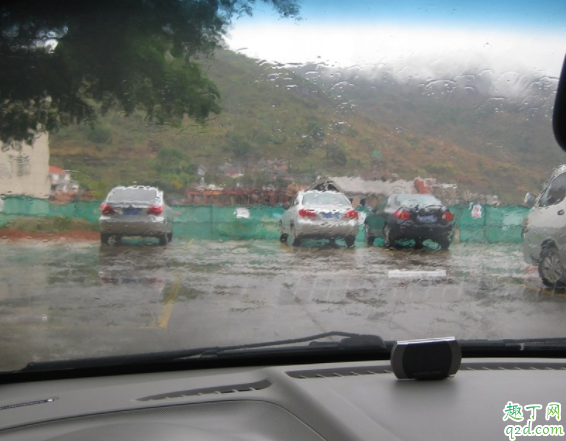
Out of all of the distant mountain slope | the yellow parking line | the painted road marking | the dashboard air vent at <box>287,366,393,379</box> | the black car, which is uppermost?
the distant mountain slope

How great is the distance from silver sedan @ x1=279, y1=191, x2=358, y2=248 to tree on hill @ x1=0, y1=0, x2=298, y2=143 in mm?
1326

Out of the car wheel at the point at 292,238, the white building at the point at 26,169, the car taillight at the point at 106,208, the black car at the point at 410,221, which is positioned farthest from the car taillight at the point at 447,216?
the white building at the point at 26,169

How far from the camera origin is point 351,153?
6902 millimetres

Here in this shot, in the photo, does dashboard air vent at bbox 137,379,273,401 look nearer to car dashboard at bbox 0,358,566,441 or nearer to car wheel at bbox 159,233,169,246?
car dashboard at bbox 0,358,566,441

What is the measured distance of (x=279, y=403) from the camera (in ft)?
13.5

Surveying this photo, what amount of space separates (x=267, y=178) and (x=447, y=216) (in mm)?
2092

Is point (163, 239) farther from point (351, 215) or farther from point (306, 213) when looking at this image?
point (351, 215)

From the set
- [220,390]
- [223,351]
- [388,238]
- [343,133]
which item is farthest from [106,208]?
[388,238]

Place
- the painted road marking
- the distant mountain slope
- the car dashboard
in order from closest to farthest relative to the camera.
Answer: the car dashboard < the distant mountain slope < the painted road marking

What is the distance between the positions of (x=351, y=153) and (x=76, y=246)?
9.62ft

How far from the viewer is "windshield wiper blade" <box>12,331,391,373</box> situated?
4.62 meters

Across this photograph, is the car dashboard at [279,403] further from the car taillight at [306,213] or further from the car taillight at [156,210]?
the car taillight at [306,213]

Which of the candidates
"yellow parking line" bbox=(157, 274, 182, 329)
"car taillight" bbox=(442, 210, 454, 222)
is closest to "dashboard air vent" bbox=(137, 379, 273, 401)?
"yellow parking line" bbox=(157, 274, 182, 329)

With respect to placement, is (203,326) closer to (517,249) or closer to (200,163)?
(200,163)
